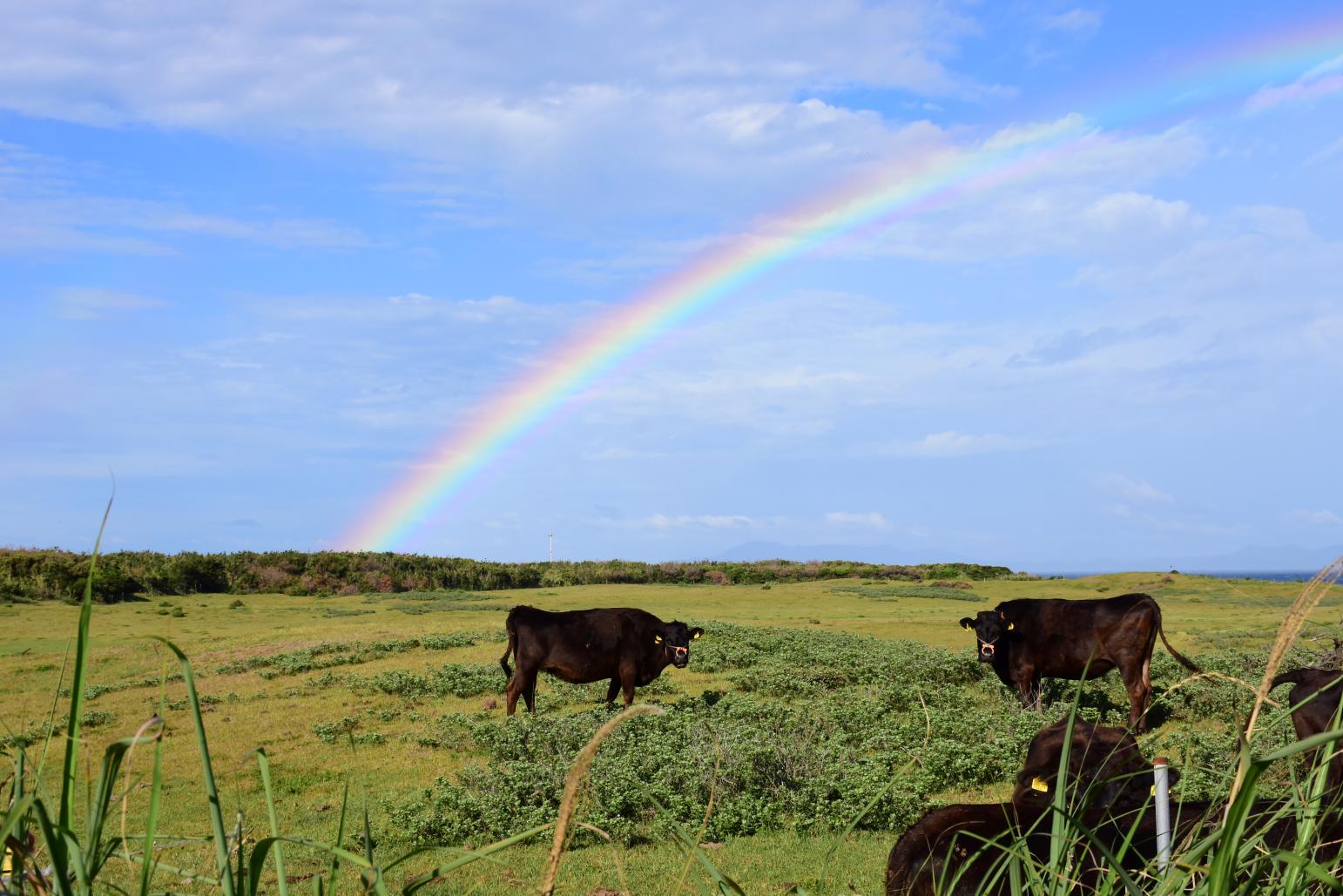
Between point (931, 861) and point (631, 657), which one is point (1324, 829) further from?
point (631, 657)

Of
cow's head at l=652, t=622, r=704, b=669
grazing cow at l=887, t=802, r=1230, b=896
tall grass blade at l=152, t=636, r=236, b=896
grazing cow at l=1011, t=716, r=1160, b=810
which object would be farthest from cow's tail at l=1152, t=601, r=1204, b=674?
tall grass blade at l=152, t=636, r=236, b=896

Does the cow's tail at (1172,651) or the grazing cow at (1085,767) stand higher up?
the cow's tail at (1172,651)

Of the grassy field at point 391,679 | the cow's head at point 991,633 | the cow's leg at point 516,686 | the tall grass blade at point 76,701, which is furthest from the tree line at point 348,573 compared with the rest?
the tall grass blade at point 76,701

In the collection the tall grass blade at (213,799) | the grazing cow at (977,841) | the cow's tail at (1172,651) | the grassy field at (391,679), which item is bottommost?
the grassy field at (391,679)

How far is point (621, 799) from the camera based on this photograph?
37.4 feet

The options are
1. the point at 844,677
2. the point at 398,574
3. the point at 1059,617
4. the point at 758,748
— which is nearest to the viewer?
the point at 758,748

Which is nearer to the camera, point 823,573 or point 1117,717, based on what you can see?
point 1117,717

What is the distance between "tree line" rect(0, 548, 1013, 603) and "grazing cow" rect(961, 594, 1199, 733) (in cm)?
3643

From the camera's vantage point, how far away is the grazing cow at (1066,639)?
691 inches

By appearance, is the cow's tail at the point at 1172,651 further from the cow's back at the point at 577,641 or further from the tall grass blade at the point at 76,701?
the tall grass blade at the point at 76,701

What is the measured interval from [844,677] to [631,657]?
14.7 feet

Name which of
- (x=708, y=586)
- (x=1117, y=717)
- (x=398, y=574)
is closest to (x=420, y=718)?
(x=1117, y=717)

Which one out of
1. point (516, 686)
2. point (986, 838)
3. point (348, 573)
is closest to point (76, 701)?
point (986, 838)

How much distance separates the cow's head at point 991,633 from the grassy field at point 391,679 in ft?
3.22
